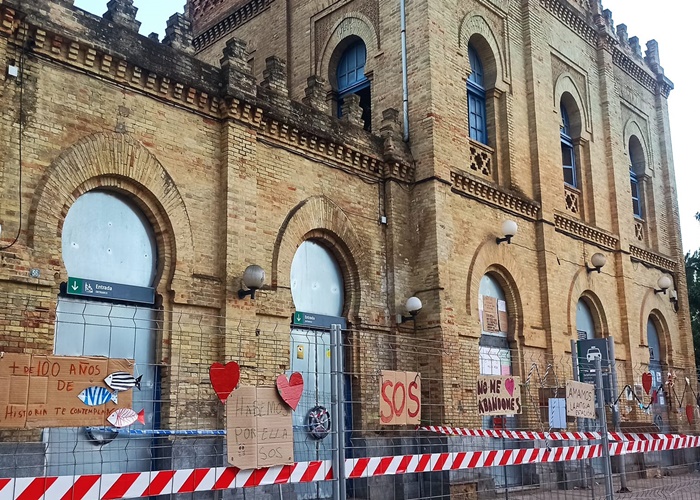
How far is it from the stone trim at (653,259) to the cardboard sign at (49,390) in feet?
65.6

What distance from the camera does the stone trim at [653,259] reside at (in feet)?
77.0

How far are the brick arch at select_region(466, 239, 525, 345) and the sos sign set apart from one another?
8.70 m

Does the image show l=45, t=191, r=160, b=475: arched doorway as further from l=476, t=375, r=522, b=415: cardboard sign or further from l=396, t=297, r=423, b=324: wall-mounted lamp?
l=396, t=297, r=423, b=324: wall-mounted lamp

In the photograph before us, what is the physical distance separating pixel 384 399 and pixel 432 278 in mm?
7665

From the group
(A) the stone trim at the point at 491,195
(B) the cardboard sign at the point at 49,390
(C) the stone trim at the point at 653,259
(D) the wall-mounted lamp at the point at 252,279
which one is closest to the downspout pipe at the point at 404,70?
(A) the stone trim at the point at 491,195

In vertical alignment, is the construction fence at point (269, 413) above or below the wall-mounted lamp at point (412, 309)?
below

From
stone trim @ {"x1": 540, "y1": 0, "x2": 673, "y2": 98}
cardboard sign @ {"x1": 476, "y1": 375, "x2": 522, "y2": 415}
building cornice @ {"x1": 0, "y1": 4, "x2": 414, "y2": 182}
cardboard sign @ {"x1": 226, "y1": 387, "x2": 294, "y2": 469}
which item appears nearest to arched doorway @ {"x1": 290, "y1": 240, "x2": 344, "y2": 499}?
building cornice @ {"x1": 0, "y1": 4, "x2": 414, "y2": 182}

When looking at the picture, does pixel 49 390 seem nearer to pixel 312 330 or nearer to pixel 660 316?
pixel 312 330

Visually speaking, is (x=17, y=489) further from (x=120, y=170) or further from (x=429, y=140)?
(x=429, y=140)

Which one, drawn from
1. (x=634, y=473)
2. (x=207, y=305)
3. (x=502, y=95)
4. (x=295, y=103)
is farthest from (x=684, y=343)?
(x=207, y=305)

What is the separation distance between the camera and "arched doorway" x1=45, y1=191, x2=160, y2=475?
34.8 feet

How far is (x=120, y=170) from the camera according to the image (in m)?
11.5

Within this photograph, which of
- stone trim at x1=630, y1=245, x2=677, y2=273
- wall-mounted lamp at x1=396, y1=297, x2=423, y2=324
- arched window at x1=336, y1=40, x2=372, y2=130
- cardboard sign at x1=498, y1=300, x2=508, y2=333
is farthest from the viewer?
stone trim at x1=630, y1=245, x2=677, y2=273

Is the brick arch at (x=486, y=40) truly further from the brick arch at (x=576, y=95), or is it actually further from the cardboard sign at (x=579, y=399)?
the cardboard sign at (x=579, y=399)
